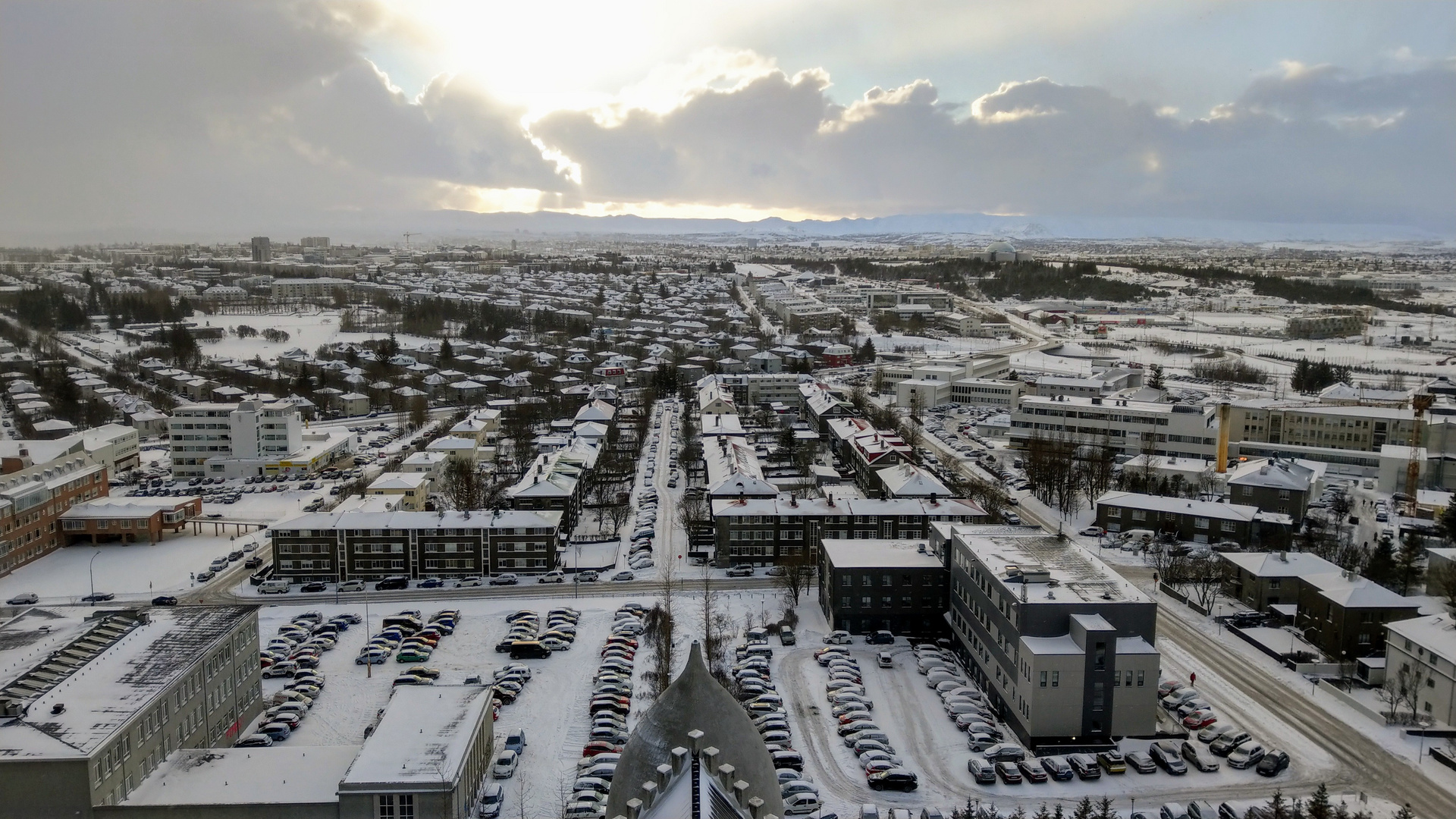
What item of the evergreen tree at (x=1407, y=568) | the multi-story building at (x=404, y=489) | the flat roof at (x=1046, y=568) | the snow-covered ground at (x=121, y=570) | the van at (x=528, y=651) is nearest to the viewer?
the flat roof at (x=1046, y=568)

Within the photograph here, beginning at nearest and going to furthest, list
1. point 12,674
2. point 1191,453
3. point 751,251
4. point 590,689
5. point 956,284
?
point 12,674
point 590,689
point 1191,453
point 956,284
point 751,251

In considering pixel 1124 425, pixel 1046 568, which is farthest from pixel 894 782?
pixel 1124 425

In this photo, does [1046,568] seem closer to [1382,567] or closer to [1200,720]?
[1200,720]

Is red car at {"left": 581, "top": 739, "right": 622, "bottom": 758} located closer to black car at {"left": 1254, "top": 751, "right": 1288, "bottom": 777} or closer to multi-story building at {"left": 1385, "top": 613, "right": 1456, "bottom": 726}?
black car at {"left": 1254, "top": 751, "right": 1288, "bottom": 777}

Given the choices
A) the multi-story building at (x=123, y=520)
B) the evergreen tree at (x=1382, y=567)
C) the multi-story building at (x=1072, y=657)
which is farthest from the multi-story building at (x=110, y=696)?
the evergreen tree at (x=1382, y=567)

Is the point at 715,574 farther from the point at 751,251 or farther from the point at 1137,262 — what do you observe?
the point at 751,251

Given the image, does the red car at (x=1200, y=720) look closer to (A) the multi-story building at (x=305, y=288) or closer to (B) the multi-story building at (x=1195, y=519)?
(B) the multi-story building at (x=1195, y=519)

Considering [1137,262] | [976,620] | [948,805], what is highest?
[1137,262]

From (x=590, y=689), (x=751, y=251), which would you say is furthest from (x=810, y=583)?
(x=751, y=251)
